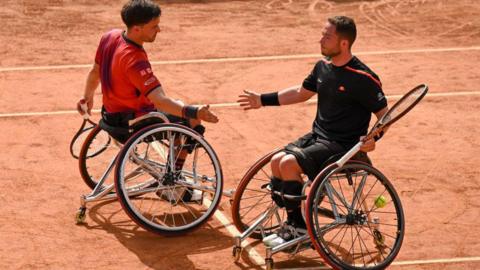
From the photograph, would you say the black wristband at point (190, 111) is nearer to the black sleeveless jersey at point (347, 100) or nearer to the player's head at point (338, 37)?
the black sleeveless jersey at point (347, 100)

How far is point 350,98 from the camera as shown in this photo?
10078 millimetres

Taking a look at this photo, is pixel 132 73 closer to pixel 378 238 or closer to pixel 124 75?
pixel 124 75

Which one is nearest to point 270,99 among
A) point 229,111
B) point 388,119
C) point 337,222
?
point 388,119

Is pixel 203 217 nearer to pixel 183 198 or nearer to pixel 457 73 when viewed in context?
pixel 183 198

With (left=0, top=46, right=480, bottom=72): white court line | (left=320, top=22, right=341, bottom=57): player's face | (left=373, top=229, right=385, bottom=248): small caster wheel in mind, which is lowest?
(left=0, top=46, right=480, bottom=72): white court line

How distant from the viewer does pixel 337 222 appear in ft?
32.1

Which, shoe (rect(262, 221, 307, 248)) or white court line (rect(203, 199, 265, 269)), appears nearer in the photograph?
shoe (rect(262, 221, 307, 248))

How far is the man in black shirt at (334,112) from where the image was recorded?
9.98m

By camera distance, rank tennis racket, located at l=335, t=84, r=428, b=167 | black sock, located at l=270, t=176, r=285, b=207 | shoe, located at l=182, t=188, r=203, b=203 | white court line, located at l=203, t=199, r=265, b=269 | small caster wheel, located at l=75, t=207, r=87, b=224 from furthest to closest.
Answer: shoe, located at l=182, t=188, r=203, b=203
small caster wheel, located at l=75, t=207, r=87, b=224
white court line, located at l=203, t=199, r=265, b=269
black sock, located at l=270, t=176, r=285, b=207
tennis racket, located at l=335, t=84, r=428, b=167

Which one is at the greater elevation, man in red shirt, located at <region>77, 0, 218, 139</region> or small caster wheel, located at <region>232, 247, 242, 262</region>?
man in red shirt, located at <region>77, 0, 218, 139</region>

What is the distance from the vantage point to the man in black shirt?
9984 millimetres

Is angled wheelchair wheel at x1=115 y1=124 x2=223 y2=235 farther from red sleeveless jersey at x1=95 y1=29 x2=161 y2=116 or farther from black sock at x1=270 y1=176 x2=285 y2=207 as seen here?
Result: black sock at x1=270 y1=176 x2=285 y2=207

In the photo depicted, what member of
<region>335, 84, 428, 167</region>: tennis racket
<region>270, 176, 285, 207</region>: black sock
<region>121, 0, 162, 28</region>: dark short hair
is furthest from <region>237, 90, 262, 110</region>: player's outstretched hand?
<region>335, 84, 428, 167</region>: tennis racket

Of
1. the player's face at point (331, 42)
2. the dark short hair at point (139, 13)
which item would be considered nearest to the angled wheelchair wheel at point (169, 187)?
the dark short hair at point (139, 13)
